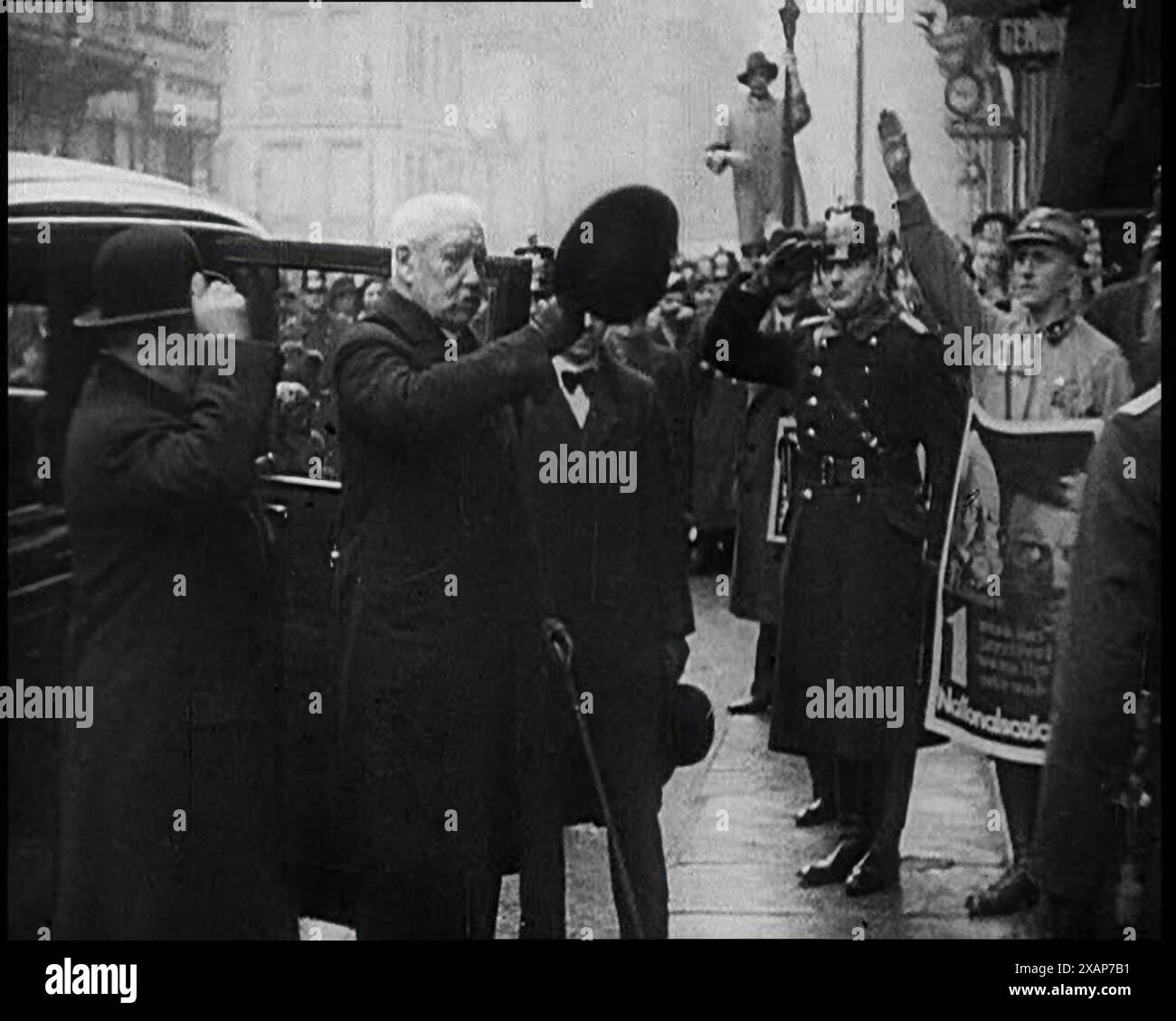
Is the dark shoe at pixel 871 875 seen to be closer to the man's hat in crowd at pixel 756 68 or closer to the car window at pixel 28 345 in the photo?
the man's hat in crowd at pixel 756 68

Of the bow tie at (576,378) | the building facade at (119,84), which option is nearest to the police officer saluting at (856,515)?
the bow tie at (576,378)

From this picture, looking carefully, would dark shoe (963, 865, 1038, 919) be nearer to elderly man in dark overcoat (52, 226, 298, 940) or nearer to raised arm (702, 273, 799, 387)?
raised arm (702, 273, 799, 387)

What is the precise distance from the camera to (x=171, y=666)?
3904mm

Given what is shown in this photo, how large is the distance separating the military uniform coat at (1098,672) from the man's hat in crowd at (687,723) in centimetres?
70

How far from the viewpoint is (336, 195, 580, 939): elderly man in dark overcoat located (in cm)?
387

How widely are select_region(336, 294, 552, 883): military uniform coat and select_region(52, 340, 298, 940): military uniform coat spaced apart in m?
0.18

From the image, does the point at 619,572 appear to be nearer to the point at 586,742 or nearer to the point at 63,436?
the point at 586,742

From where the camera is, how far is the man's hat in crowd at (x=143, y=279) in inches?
152

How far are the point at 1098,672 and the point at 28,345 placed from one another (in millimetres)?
2174

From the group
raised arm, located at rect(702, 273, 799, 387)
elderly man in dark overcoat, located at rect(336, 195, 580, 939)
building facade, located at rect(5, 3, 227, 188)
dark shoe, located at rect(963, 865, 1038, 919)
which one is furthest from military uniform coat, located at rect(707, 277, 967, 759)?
building facade, located at rect(5, 3, 227, 188)

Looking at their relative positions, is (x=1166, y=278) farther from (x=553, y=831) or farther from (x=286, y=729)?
(x=286, y=729)

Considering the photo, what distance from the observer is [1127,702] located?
3.73m
